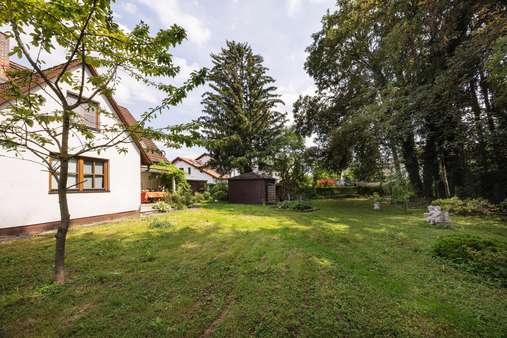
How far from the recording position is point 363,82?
15.6 metres

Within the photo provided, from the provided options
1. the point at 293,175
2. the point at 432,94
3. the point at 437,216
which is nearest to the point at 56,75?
the point at 437,216

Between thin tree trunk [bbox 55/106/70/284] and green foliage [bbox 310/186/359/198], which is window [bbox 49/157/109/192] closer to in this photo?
thin tree trunk [bbox 55/106/70/284]

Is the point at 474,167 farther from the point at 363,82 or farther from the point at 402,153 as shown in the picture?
the point at 363,82

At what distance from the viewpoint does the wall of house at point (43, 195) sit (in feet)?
19.8

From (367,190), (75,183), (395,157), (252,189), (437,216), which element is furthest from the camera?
(367,190)

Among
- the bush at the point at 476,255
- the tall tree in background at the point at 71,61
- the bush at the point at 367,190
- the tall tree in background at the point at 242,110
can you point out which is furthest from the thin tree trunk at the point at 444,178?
the tall tree in background at the point at 71,61

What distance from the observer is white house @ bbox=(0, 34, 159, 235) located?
6047 millimetres

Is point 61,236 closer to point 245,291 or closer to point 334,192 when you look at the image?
point 245,291

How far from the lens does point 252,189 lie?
55.4ft

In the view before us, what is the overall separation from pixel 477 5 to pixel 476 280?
10226 mm

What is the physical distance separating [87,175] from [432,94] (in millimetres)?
14472

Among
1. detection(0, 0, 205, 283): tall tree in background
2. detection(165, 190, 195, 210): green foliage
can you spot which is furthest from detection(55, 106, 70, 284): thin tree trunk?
detection(165, 190, 195, 210): green foliage

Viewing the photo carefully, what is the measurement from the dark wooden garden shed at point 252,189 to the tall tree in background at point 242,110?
425cm

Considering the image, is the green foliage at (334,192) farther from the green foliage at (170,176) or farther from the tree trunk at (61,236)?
the tree trunk at (61,236)
